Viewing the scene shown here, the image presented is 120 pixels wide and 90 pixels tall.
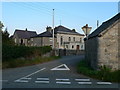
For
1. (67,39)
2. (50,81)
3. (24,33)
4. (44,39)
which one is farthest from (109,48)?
(24,33)

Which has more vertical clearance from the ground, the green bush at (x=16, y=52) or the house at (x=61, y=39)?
the house at (x=61, y=39)

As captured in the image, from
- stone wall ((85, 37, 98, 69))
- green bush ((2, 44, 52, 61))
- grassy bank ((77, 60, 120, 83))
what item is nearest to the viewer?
grassy bank ((77, 60, 120, 83))

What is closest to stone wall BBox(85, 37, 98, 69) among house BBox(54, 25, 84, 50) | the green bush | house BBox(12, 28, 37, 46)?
the green bush

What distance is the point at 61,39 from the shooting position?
66.1m

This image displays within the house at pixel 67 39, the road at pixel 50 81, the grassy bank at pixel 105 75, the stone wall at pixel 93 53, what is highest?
the house at pixel 67 39

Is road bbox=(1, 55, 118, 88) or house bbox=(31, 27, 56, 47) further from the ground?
house bbox=(31, 27, 56, 47)

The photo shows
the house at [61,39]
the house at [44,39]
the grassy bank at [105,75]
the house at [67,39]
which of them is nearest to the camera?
the grassy bank at [105,75]

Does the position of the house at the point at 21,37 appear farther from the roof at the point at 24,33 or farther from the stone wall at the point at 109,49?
the stone wall at the point at 109,49

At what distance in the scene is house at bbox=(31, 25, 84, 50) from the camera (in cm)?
6456

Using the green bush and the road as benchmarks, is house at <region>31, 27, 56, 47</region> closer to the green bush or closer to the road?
the green bush

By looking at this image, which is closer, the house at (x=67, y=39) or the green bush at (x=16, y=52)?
the green bush at (x=16, y=52)

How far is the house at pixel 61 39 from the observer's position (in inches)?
2542

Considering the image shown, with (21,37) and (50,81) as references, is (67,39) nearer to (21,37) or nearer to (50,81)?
(21,37)

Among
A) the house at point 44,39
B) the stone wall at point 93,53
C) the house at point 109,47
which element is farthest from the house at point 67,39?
the house at point 109,47
